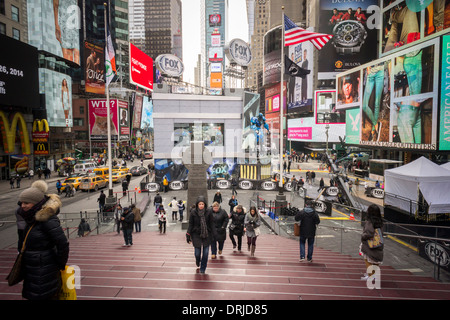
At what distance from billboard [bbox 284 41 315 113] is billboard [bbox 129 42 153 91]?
30841 mm

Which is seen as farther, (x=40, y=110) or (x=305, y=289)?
(x=40, y=110)

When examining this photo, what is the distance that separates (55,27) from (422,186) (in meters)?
49.0

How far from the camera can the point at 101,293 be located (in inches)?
183

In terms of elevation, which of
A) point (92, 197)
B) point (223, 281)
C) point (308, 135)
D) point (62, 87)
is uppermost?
point (62, 87)

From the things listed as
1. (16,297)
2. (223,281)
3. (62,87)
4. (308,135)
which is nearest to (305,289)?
(223,281)

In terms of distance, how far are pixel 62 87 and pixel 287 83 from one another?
52.9 m

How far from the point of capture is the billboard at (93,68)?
4906 centimetres

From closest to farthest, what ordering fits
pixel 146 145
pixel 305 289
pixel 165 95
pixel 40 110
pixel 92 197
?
pixel 305 289
pixel 92 197
pixel 165 95
pixel 40 110
pixel 146 145

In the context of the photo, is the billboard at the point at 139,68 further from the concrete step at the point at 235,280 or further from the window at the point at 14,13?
the concrete step at the point at 235,280

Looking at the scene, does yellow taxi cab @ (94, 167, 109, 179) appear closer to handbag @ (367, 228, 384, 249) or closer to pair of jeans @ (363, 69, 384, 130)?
handbag @ (367, 228, 384, 249)

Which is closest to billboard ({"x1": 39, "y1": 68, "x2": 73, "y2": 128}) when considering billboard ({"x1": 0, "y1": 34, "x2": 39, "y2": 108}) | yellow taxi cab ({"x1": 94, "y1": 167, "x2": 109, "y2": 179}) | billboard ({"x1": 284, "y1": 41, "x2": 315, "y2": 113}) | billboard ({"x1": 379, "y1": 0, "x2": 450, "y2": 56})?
billboard ({"x1": 0, "y1": 34, "x2": 39, "y2": 108})

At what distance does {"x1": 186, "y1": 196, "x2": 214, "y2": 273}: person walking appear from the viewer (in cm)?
580
